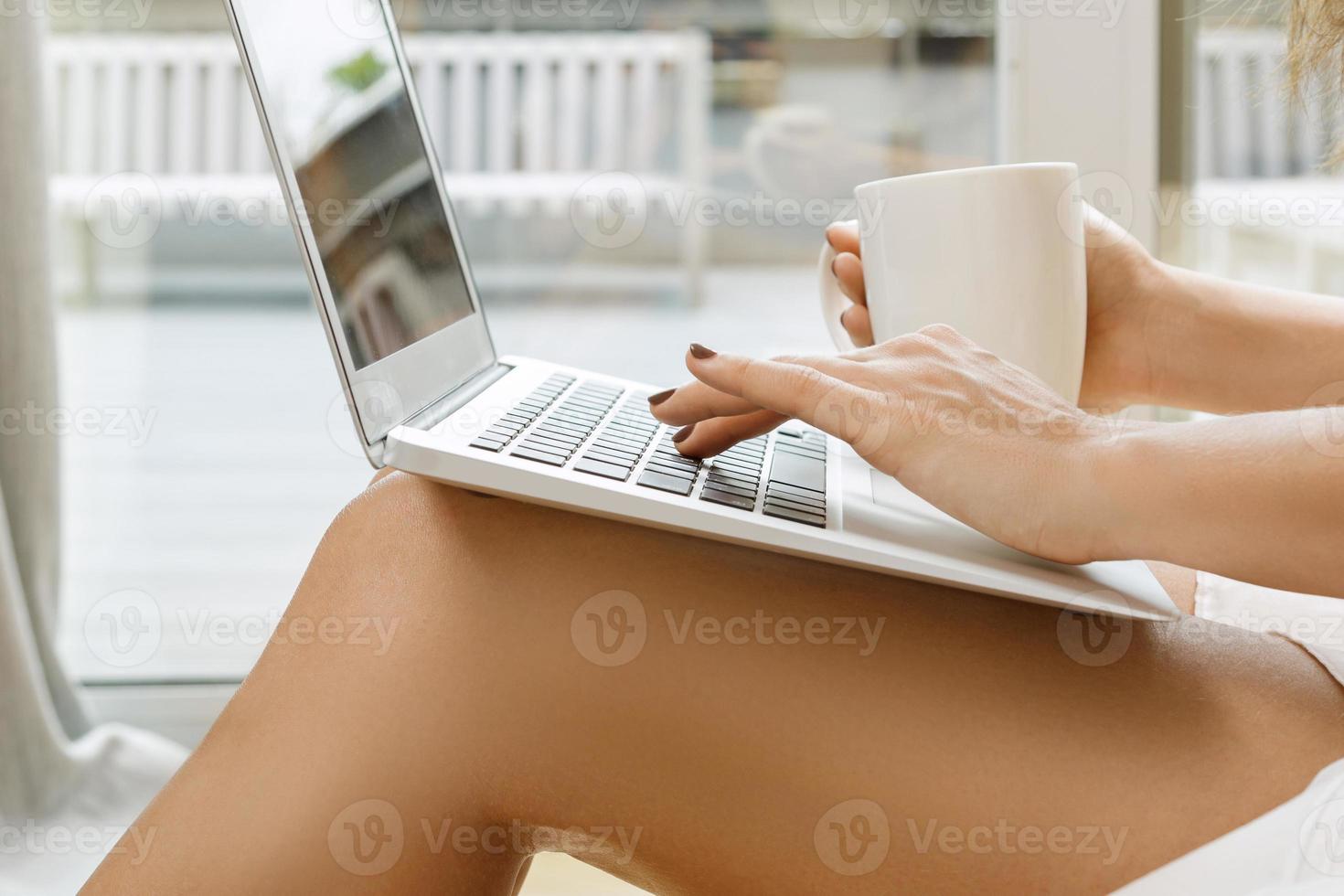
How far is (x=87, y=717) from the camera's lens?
1154 millimetres

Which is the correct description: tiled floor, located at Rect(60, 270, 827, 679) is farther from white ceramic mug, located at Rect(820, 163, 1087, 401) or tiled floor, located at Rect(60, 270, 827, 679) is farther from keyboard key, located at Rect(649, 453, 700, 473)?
keyboard key, located at Rect(649, 453, 700, 473)

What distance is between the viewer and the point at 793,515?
0.42 m

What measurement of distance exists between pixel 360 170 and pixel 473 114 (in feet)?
2.29

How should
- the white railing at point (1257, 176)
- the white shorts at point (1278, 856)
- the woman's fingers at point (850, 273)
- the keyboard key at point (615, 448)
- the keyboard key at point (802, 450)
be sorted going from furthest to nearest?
the white railing at point (1257, 176) → the woman's fingers at point (850, 273) → the keyboard key at point (802, 450) → the keyboard key at point (615, 448) → the white shorts at point (1278, 856)

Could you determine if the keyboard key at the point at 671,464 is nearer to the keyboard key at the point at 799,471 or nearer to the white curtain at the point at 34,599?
the keyboard key at the point at 799,471

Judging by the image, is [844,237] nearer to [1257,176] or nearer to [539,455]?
[539,455]

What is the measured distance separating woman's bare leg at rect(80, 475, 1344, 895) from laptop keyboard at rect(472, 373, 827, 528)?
0.03 m

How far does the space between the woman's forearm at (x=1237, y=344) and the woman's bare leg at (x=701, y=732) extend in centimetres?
25

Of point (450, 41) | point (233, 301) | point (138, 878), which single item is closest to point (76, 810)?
point (233, 301)

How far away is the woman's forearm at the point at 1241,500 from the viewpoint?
394 mm

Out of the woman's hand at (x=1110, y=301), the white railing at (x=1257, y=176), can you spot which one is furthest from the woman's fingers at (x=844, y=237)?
the white railing at (x=1257, y=176)

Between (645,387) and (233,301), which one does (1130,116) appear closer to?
(645,387)

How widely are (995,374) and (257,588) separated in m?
1.11

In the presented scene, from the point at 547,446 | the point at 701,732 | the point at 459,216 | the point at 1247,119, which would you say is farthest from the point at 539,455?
the point at 1247,119
